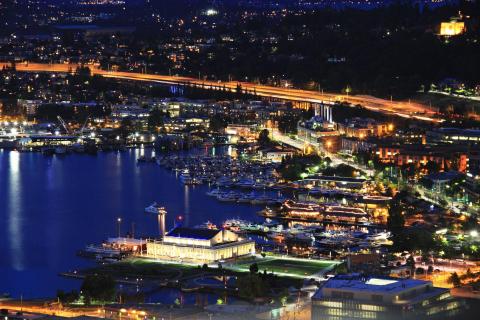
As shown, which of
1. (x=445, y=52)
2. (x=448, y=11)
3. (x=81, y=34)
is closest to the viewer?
(x=445, y=52)

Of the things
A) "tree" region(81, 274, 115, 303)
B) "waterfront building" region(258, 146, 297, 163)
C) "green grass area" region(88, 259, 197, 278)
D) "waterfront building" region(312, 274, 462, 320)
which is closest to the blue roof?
"green grass area" region(88, 259, 197, 278)

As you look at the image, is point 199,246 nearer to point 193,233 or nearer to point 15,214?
point 193,233

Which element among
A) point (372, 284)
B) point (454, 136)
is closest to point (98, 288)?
point (372, 284)

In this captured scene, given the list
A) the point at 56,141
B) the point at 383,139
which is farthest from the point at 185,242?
the point at 56,141

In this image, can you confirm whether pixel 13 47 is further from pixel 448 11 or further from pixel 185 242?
pixel 185 242

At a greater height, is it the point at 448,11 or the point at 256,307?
the point at 448,11
